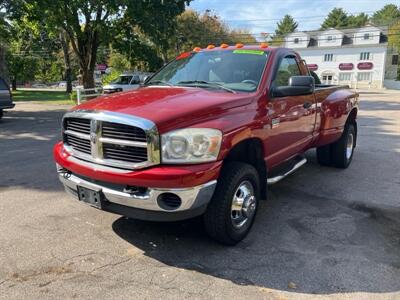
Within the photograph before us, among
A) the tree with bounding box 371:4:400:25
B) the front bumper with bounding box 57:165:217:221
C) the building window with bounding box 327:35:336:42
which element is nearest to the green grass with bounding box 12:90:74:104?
the front bumper with bounding box 57:165:217:221

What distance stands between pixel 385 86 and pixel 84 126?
221ft

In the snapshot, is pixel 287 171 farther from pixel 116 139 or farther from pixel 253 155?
pixel 116 139

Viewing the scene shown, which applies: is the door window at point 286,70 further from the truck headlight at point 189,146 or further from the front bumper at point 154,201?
the front bumper at point 154,201

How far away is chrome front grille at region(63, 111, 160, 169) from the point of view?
331 cm

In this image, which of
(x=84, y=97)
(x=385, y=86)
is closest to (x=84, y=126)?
(x=84, y=97)

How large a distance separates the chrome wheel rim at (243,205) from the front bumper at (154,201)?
487mm

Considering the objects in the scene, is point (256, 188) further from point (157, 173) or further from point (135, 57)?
point (135, 57)

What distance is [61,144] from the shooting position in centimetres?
432

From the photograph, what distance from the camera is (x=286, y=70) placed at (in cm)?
514

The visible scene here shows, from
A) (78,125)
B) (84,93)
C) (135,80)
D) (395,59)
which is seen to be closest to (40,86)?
(135,80)

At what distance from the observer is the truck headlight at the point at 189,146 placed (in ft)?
10.9

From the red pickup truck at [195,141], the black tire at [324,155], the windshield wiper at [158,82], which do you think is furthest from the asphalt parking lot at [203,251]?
the windshield wiper at [158,82]

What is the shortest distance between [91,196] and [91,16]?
2056 cm

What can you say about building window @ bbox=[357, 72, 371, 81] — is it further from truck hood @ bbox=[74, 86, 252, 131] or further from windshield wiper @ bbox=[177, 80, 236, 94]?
truck hood @ bbox=[74, 86, 252, 131]
